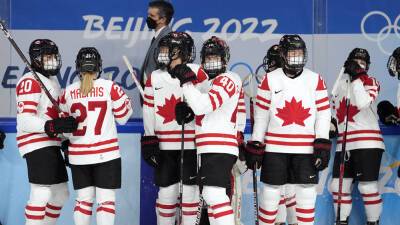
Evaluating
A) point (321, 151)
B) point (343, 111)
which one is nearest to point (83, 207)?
point (321, 151)

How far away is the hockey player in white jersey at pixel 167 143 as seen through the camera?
4.76 m

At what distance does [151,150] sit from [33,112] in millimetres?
696

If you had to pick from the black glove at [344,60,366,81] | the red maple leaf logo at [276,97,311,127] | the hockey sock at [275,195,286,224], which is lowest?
the hockey sock at [275,195,286,224]

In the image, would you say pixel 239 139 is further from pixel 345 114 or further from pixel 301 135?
pixel 345 114

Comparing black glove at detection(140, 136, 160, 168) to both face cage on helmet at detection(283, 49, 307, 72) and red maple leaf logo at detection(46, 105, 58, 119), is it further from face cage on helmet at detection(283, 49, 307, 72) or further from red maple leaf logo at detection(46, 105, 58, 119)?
face cage on helmet at detection(283, 49, 307, 72)

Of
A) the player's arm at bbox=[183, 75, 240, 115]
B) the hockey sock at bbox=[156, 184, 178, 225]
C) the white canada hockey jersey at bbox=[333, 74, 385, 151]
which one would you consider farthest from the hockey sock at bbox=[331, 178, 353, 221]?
the player's arm at bbox=[183, 75, 240, 115]

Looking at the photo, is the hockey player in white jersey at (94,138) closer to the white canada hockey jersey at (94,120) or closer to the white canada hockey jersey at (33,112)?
the white canada hockey jersey at (94,120)

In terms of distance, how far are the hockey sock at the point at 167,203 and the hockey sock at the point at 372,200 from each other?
4.01 ft

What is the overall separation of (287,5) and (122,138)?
209cm

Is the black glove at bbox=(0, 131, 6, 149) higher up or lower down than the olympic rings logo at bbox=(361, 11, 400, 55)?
lower down

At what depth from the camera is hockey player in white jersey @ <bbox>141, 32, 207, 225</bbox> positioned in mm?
4758

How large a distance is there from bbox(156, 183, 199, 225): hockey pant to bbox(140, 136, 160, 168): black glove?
17 centimetres

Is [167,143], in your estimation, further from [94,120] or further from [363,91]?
[363,91]

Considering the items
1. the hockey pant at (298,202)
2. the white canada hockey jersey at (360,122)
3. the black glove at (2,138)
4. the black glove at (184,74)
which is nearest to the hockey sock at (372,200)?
the white canada hockey jersey at (360,122)
